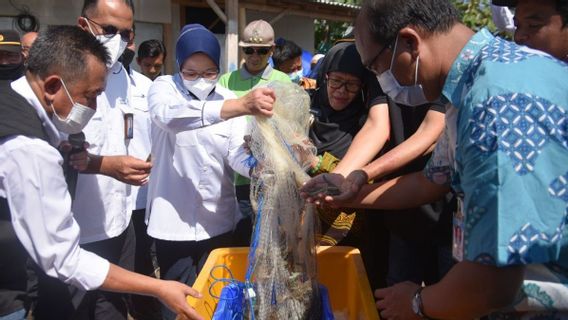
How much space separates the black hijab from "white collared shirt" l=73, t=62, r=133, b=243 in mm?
993

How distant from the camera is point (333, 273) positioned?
2.22 meters

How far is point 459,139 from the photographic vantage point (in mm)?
1106

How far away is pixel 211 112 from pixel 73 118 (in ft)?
1.85

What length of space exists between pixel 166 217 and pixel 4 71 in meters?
1.43

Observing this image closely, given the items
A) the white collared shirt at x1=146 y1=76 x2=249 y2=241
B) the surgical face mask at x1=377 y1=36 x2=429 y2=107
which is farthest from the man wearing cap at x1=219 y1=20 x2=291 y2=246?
the surgical face mask at x1=377 y1=36 x2=429 y2=107

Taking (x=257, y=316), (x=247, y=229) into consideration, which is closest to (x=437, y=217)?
(x=257, y=316)

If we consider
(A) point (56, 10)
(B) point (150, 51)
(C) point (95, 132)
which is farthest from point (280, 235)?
(A) point (56, 10)

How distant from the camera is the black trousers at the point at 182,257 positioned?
2.47m

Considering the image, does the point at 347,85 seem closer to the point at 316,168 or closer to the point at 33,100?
the point at 316,168

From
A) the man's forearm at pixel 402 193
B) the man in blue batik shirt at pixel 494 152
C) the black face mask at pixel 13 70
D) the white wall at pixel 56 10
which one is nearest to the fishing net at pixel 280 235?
the man's forearm at pixel 402 193

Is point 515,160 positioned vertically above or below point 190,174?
above

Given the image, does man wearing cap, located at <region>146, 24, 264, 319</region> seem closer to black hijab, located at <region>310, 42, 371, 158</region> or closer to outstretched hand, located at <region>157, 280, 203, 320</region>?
black hijab, located at <region>310, 42, 371, 158</region>

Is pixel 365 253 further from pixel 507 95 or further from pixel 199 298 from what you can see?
pixel 507 95

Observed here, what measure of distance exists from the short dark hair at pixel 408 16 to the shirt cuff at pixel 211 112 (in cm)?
93
